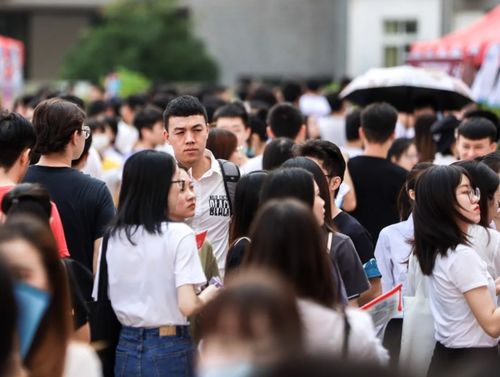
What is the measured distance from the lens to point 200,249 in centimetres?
576

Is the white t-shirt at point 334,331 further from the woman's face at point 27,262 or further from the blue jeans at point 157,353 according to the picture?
the blue jeans at point 157,353

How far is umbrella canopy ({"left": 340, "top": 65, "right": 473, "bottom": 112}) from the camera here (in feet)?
41.2

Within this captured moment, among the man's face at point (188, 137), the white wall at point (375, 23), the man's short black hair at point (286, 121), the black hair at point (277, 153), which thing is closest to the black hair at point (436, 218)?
the man's face at point (188, 137)

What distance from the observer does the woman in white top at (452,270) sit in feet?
17.3

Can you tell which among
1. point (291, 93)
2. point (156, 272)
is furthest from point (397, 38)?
point (156, 272)

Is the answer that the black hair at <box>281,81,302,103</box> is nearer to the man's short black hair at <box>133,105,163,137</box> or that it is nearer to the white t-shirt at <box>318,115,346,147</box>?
the white t-shirt at <box>318,115,346,147</box>

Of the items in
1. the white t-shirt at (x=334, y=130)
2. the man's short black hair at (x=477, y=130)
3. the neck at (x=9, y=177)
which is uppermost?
the neck at (x=9, y=177)

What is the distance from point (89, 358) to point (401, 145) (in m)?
6.09

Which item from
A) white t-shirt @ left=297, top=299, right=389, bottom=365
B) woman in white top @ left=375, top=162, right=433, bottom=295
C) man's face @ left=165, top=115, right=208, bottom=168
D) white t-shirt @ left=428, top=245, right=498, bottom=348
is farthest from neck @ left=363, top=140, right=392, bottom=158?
white t-shirt @ left=297, top=299, right=389, bottom=365

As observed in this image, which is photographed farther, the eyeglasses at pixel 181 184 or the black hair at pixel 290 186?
the eyeglasses at pixel 181 184

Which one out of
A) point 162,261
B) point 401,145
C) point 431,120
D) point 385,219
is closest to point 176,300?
point 162,261

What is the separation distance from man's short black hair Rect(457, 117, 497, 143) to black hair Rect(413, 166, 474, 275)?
3438 mm

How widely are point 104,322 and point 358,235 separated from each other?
1594 millimetres

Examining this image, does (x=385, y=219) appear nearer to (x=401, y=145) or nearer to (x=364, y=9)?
(x=401, y=145)
